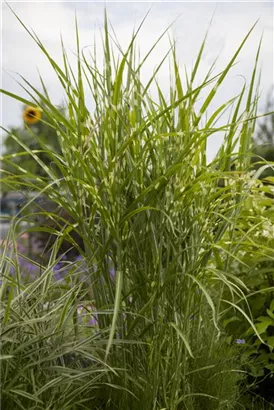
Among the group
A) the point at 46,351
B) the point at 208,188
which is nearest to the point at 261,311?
the point at 208,188

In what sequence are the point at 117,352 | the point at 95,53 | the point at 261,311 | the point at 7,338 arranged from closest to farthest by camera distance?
the point at 7,338 < the point at 117,352 < the point at 95,53 < the point at 261,311

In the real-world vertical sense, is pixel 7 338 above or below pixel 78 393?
above

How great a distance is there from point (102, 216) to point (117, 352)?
494 millimetres

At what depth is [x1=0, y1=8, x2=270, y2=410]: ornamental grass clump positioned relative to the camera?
243 cm

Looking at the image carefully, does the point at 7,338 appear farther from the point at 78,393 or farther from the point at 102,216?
the point at 102,216

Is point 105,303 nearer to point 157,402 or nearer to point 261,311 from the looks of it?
point 157,402

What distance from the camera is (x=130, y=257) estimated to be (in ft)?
8.32

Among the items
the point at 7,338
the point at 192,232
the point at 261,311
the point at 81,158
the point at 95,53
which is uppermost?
the point at 95,53

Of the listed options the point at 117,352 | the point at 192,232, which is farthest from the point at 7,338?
the point at 192,232

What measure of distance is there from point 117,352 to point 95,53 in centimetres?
116

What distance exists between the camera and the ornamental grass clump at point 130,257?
2.43 meters

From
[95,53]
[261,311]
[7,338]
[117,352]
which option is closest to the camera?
[7,338]

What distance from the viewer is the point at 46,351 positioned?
2543 millimetres

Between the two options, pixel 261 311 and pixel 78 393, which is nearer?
pixel 78 393
